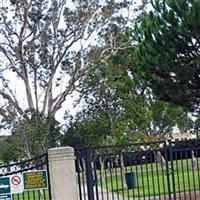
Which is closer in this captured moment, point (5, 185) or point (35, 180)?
point (5, 185)

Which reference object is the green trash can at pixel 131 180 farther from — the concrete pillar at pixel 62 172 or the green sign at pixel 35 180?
the green sign at pixel 35 180

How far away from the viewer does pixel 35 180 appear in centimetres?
1205

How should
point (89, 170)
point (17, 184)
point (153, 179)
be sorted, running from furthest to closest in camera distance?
point (153, 179) → point (89, 170) → point (17, 184)

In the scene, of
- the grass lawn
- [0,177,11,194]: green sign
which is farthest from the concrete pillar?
the grass lawn

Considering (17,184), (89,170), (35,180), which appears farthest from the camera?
(89,170)

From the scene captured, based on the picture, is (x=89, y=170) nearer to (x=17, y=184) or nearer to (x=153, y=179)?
(x=17, y=184)

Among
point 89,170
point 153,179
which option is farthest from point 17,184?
point 153,179

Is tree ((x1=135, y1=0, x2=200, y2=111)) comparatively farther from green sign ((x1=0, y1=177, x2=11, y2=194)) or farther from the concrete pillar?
green sign ((x1=0, y1=177, x2=11, y2=194))

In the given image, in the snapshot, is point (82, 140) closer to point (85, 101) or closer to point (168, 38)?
point (85, 101)

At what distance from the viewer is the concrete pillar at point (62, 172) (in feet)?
39.8

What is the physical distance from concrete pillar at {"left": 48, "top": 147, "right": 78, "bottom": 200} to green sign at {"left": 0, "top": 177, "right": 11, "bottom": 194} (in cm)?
85

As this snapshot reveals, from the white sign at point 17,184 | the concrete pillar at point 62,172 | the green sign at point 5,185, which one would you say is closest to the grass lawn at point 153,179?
the concrete pillar at point 62,172

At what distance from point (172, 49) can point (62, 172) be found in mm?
5914

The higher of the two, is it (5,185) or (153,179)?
(5,185)
